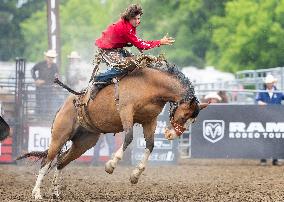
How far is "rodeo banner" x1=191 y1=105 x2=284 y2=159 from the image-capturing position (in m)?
18.1

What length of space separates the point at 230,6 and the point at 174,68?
3406cm

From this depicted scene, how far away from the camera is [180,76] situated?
1147 centimetres

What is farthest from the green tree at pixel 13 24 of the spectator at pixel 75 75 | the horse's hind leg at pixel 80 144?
the horse's hind leg at pixel 80 144

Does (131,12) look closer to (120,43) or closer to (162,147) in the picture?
(120,43)

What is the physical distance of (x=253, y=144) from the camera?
18.2 meters

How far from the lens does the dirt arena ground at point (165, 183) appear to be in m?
11.6

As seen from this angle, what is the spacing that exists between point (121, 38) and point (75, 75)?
24.9ft

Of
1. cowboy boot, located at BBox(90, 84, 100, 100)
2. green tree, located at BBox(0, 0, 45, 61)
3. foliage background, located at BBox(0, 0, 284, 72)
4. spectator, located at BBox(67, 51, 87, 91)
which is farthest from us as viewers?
green tree, located at BBox(0, 0, 45, 61)

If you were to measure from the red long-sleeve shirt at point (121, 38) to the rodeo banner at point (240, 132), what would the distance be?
6609 mm

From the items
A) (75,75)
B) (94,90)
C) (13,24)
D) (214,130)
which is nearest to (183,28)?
(13,24)

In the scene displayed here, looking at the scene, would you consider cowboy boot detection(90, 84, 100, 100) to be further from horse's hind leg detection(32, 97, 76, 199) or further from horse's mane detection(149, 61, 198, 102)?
horse's mane detection(149, 61, 198, 102)

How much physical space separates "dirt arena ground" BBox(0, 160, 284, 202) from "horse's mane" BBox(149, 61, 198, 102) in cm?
125

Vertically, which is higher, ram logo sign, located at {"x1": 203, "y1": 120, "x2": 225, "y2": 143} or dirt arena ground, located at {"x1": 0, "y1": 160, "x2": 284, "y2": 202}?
ram logo sign, located at {"x1": 203, "y1": 120, "x2": 225, "y2": 143}

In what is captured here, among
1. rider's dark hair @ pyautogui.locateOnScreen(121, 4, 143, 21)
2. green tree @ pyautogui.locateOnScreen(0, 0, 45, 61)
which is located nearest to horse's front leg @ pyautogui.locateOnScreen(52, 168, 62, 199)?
rider's dark hair @ pyautogui.locateOnScreen(121, 4, 143, 21)
